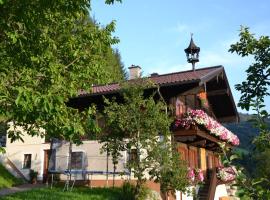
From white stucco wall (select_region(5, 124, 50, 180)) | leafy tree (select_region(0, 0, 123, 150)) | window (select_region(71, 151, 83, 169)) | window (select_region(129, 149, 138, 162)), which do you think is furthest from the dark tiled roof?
leafy tree (select_region(0, 0, 123, 150))

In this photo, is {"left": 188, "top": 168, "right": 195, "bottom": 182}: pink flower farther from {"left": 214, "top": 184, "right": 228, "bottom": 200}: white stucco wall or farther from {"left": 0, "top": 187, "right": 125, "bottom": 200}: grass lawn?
{"left": 214, "top": 184, "right": 228, "bottom": 200}: white stucco wall

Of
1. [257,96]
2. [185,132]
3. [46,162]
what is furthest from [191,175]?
[257,96]

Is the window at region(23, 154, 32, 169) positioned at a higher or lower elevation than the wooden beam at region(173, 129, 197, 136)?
lower

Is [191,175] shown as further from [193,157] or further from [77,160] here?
[77,160]

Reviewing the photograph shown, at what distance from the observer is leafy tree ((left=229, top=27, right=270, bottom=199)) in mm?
3529

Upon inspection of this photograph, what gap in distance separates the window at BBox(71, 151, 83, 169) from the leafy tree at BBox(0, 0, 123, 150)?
40.7 feet

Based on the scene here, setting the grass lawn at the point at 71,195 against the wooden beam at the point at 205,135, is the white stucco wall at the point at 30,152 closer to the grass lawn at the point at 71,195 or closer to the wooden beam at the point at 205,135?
the grass lawn at the point at 71,195

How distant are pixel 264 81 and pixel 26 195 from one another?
52.8 feet

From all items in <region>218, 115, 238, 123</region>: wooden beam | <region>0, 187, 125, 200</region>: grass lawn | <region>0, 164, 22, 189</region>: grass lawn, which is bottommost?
<region>0, 187, 125, 200</region>: grass lawn

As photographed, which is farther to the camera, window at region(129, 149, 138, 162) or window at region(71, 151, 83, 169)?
window at region(71, 151, 83, 169)

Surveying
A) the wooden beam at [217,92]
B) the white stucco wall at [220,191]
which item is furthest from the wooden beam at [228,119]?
the white stucco wall at [220,191]

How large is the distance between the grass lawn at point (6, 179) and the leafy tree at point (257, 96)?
68.5 feet

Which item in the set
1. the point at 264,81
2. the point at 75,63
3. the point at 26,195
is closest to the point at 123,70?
the point at 26,195

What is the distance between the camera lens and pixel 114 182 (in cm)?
2189
